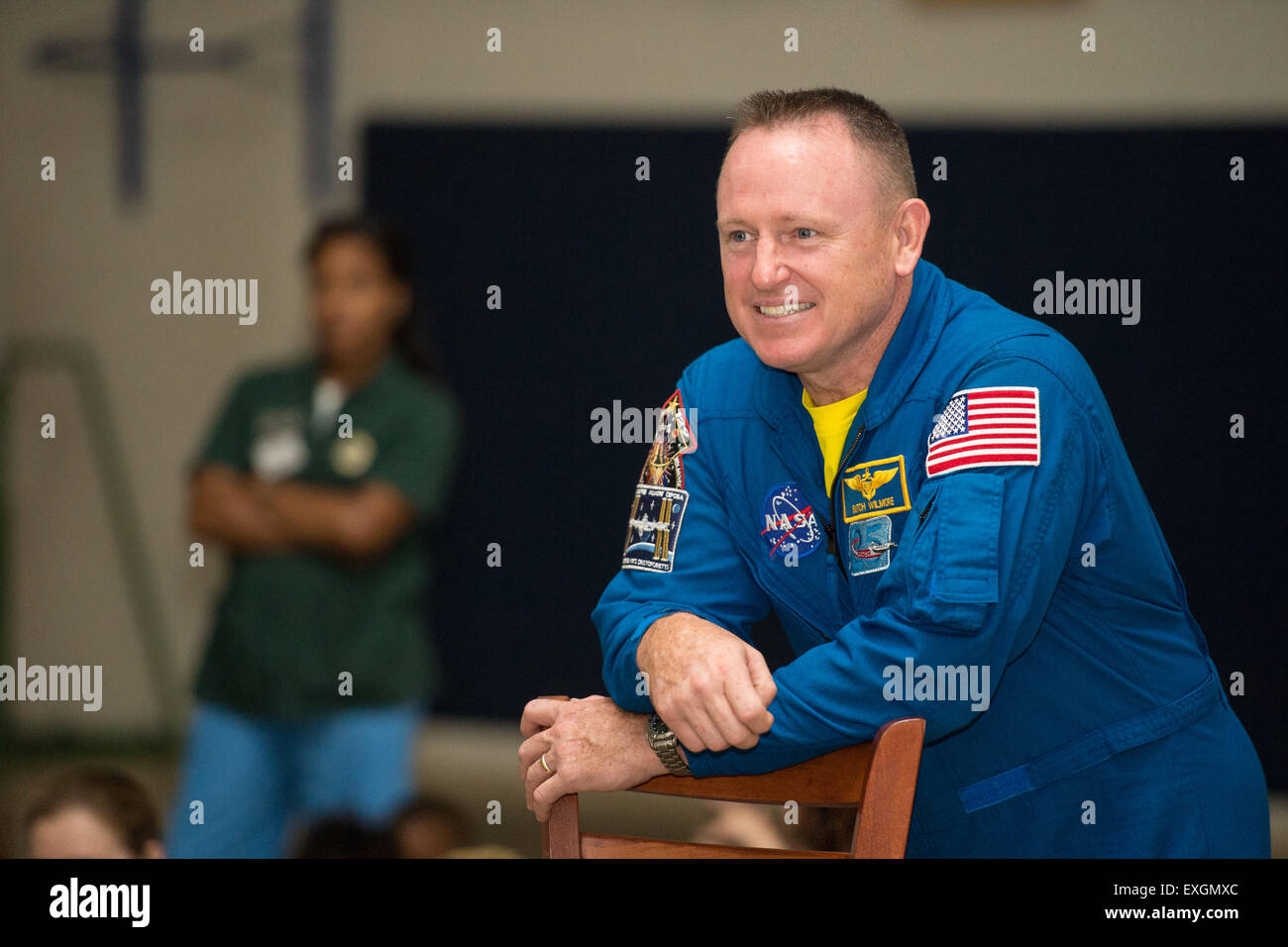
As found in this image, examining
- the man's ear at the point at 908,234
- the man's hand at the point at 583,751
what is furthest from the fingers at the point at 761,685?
the man's ear at the point at 908,234

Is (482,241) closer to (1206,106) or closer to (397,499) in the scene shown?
(397,499)

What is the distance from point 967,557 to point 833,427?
34cm

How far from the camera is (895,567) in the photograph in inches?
47.8

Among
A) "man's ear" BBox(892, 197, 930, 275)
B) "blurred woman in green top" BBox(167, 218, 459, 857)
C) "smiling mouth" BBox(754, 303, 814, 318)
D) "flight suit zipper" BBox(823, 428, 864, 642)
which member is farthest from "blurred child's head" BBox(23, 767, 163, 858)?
"man's ear" BBox(892, 197, 930, 275)

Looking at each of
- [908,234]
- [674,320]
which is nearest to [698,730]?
[908,234]

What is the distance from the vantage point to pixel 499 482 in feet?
12.2

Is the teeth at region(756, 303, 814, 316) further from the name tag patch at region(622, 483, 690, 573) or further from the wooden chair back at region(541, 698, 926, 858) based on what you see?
the wooden chair back at region(541, 698, 926, 858)

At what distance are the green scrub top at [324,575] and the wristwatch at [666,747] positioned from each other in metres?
1.36

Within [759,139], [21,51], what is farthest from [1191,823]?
[21,51]

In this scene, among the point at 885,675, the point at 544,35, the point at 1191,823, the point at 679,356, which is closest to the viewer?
the point at 885,675

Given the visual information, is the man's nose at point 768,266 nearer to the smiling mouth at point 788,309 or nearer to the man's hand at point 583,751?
the smiling mouth at point 788,309

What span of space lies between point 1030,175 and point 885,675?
8.07ft

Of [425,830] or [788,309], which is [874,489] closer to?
[788,309]

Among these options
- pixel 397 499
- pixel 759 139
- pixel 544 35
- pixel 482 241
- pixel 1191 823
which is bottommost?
pixel 1191 823
